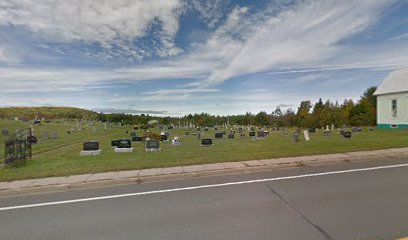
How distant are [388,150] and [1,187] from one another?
1545cm

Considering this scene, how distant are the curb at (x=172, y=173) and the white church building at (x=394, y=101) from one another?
21768mm

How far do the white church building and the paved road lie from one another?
2660cm

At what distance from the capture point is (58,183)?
24.0 feet

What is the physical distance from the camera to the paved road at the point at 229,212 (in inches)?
161

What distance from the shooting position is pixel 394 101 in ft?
94.4

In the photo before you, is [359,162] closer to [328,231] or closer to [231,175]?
[231,175]

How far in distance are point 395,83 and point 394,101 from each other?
2.60m

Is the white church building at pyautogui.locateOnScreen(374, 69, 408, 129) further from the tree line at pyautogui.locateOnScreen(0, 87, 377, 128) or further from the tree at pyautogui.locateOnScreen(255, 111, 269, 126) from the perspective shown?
the tree at pyautogui.locateOnScreen(255, 111, 269, 126)

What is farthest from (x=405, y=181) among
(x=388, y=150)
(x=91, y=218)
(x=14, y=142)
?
(x=14, y=142)

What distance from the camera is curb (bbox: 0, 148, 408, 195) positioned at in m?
7.14

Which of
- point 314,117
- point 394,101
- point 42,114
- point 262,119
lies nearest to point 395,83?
point 394,101

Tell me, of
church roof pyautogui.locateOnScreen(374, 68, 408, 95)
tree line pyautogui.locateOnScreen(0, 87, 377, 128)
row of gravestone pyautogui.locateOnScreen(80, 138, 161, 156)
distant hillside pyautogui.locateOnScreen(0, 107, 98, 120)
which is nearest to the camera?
row of gravestone pyautogui.locateOnScreen(80, 138, 161, 156)

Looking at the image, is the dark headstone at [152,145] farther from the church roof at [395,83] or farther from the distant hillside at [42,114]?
the distant hillside at [42,114]

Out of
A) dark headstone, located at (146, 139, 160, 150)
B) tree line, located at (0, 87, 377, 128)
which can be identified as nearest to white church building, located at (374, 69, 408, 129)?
tree line, located at (0, 87, 377, 128)
